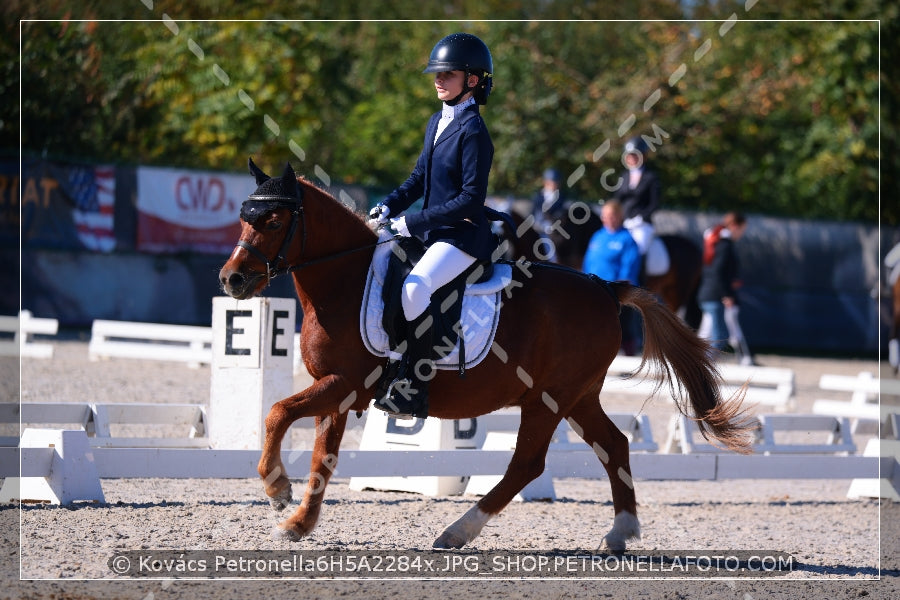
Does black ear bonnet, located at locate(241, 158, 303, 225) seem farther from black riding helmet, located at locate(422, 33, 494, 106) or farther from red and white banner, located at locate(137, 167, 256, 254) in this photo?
red and white banner, located at locate(137, 167, 256, 254)

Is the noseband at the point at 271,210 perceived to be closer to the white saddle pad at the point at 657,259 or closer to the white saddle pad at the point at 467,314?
the white saddle pad at the point at 467,314

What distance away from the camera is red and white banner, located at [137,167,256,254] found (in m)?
17.4

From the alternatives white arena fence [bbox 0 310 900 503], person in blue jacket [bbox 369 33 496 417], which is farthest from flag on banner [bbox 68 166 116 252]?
person in blue jacket [bbox 369 33 496 417]

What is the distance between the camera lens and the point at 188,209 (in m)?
17.7

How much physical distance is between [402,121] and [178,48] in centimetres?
750

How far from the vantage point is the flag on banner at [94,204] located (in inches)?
666

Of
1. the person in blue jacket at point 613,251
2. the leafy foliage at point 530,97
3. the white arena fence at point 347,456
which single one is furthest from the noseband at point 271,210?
the leafy foliage at point 530,97

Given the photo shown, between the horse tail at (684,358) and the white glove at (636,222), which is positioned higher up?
the white glove at (636,222)

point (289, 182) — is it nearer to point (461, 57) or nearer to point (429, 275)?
point (429, 275)

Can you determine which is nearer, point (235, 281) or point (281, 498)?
point (235, 281)

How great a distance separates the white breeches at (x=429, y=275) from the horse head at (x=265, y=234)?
55cm

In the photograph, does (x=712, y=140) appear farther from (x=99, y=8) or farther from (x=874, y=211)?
(x=99, y=8)

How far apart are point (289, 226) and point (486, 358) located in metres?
1.16

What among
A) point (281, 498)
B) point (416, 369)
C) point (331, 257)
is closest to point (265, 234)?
point (331, 257)
